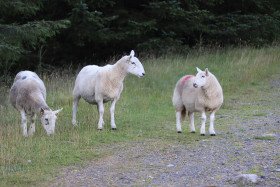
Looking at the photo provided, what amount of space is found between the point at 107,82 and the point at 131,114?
178 centimetres

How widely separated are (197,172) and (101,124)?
13.4 feet

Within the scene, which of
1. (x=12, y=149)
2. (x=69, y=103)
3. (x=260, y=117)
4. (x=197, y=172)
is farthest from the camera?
(x=69, y=103)

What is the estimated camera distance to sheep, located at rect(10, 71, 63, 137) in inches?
369

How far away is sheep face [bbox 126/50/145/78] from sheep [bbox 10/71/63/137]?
1.97m

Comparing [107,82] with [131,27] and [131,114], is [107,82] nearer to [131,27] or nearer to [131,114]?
[131,114]

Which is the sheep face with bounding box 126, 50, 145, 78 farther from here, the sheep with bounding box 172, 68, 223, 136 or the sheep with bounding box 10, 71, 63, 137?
the sheep with bounding box 10, 71, 63, 137

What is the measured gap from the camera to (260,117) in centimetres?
1094

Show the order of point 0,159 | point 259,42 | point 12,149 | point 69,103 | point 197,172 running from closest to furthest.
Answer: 1. point 197,172
2. point 0,159
3. point 12,149
4. point 69,103
5. point 259,42

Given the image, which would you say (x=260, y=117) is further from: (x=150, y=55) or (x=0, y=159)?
(x=150, y=55)

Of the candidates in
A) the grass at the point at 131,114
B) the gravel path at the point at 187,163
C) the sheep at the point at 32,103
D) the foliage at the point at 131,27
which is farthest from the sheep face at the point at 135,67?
the foliage at the point at 131,27

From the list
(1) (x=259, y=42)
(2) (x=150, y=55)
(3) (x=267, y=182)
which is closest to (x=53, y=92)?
(2) (x=150, y=55)

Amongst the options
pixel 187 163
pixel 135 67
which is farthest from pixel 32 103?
pixel 187 163

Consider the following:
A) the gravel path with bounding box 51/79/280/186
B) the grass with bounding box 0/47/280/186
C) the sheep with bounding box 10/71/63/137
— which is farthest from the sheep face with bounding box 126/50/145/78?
the gravel path with bounding box 51/79/280/186

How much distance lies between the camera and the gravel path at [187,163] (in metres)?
6.00
